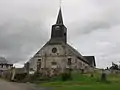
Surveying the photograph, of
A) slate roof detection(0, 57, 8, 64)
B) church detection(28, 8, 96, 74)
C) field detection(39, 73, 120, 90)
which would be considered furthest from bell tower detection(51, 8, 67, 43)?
field detection(39, 73, 120, 90)

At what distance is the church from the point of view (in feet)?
230

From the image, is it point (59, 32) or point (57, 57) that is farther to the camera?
point (59, 32)

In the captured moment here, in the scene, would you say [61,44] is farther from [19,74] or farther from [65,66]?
[19,74]

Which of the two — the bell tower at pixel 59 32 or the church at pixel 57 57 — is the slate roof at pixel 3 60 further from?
the bell tower at pixel 59 32

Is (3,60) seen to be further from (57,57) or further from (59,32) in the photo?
(57,57)

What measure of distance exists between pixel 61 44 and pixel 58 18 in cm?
1142

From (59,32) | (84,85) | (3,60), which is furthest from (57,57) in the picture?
(84,85)

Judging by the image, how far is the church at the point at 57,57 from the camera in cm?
7000

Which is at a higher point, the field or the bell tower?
the bell tower

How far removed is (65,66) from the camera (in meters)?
70.5

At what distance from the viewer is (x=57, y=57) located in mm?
72562

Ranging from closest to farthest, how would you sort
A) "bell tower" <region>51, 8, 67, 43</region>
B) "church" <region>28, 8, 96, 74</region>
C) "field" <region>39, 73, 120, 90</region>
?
"field" <region>39, 73, 120, 90</region> → "church" <region>28, 8, 96, 74</region> → "bell tower" <region>51, 8, 67, 43</region>

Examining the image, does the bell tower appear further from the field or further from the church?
the field

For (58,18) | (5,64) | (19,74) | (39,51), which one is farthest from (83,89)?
(5,64)
